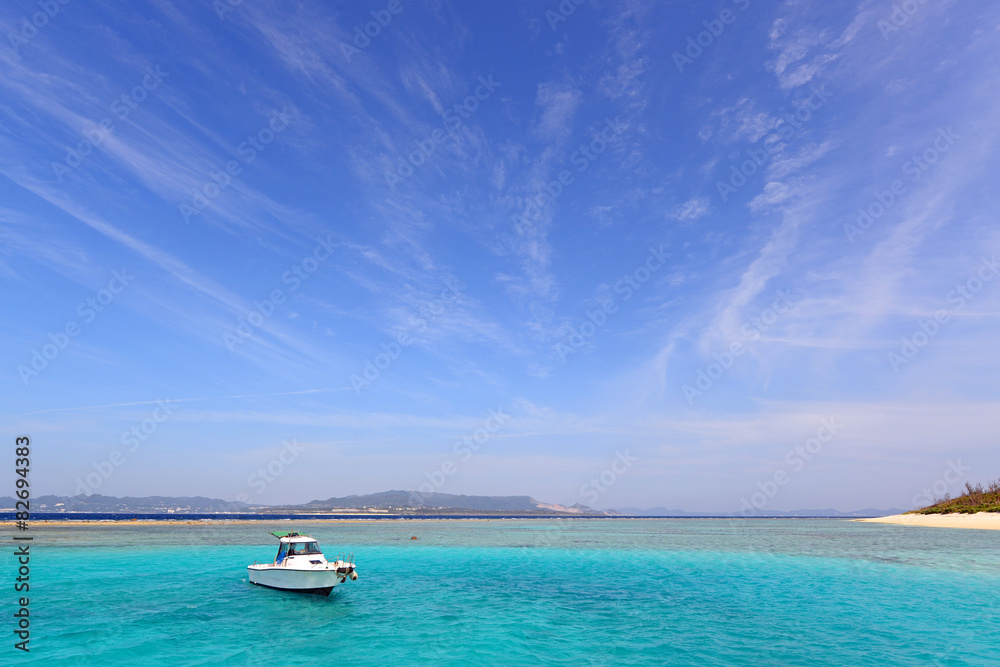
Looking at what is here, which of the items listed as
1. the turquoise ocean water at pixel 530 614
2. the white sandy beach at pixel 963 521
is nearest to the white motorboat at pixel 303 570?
the turquoise ocean water at pixel 530 614

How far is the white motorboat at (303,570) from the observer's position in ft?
108

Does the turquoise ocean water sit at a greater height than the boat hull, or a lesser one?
lesser

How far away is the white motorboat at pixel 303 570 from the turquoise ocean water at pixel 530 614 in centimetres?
101

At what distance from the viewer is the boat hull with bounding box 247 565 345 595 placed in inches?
1300

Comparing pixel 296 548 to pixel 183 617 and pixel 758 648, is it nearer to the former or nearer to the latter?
pixel 183 617

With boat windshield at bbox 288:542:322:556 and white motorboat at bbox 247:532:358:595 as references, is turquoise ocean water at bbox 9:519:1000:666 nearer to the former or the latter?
white motorboat at bbox 247:532:358:595

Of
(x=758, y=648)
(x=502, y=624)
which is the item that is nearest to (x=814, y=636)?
(x=758, y=648)

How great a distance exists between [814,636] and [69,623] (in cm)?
3663

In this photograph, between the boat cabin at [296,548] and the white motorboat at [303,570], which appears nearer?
the white motorboat at [303,570]

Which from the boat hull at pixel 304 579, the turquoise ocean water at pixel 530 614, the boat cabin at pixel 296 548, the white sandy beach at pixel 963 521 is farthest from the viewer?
the white sandy beach at pixel 963 521

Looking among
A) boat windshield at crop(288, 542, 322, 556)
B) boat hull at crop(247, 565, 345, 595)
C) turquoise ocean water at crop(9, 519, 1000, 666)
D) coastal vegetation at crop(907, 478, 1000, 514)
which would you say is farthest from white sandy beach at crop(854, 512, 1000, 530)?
boat windshield at crop(288, 542, 322, 556)

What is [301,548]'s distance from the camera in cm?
3581

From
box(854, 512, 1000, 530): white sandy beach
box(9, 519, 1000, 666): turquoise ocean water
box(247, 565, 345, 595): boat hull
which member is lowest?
box(9, 519, 1000, 666): turquoise ocean water

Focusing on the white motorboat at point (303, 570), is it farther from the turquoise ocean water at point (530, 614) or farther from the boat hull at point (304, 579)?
the turquoise ocean water at point (530, 614)
